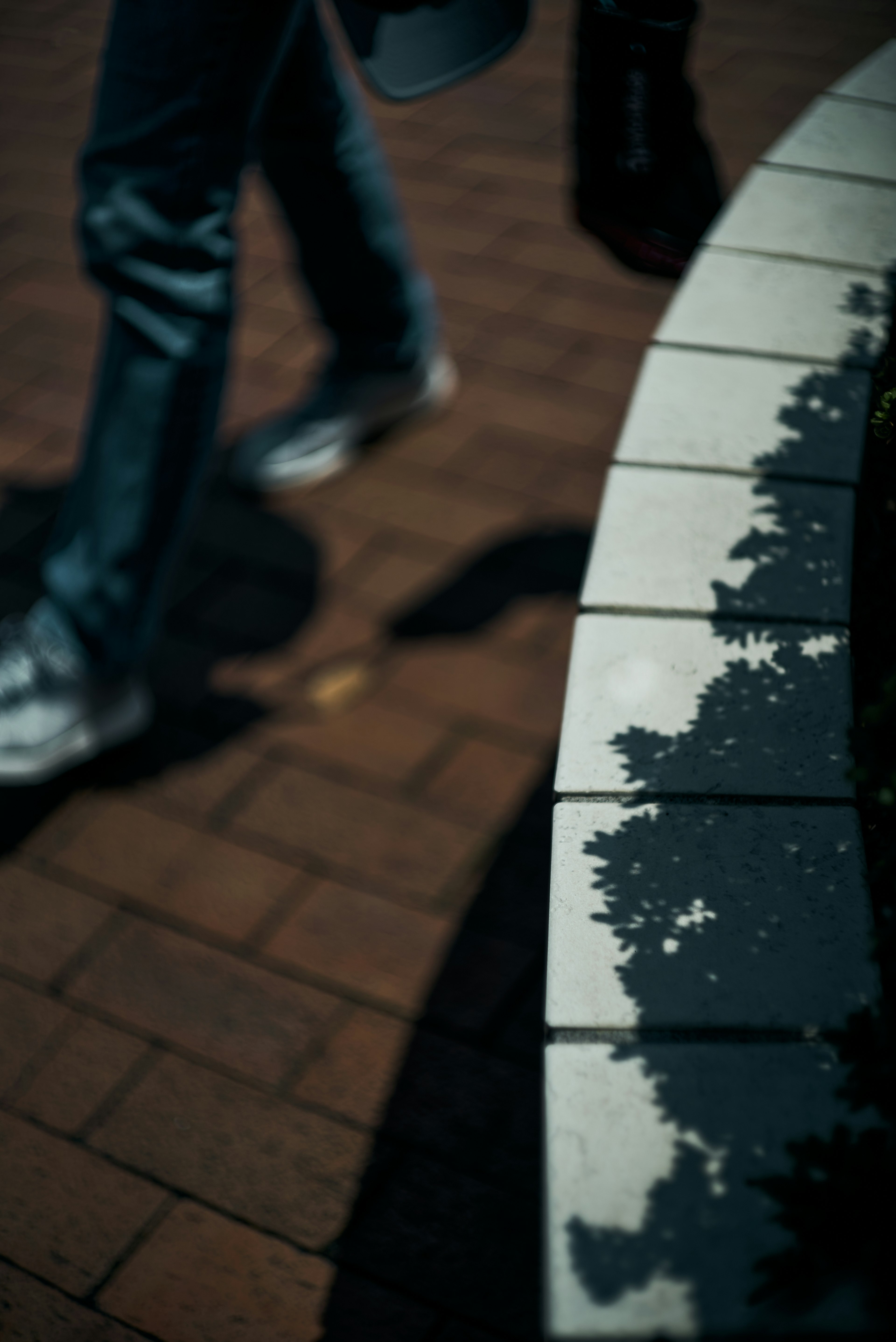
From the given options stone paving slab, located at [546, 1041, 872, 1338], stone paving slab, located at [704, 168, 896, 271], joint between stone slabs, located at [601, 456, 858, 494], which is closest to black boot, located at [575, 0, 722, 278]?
stone paving slab, located at [704, 168, 896, 271]

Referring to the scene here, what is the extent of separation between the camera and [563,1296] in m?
0.76

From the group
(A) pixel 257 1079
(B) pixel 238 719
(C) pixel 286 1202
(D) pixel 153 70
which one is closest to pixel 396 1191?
(C) pixel 286 1202

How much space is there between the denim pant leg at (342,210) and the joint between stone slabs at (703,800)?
1.62 meters

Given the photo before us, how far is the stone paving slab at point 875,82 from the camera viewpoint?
217cm

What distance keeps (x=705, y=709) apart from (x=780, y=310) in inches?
32.6

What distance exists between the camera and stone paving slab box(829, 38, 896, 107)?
2.17 m

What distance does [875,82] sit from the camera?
222 cm

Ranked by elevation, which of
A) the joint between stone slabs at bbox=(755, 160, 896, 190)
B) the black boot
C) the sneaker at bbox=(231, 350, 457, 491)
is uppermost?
the black boot

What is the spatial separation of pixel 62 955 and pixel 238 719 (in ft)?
1.87

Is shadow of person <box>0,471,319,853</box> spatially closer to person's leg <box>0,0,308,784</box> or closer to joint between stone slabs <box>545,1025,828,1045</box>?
person's leg <box>0,0,308,784</box>

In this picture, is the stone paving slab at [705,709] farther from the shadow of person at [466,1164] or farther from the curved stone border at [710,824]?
the shadow of person at [466,1164]

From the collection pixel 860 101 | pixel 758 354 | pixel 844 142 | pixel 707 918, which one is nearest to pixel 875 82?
pixel 860 101

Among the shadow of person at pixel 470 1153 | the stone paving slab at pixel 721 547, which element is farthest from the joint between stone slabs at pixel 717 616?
the shadow of person at pixel 470 1153

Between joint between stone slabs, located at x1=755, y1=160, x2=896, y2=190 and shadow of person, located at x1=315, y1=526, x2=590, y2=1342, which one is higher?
joint between stone slabs, located at x1=755, y1=160, x2=896, y2=190
